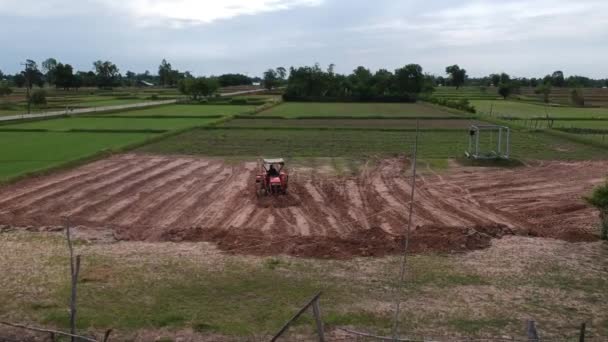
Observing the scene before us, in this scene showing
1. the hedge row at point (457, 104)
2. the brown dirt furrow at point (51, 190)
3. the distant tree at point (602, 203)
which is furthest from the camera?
the hedge row at point (457, 104)

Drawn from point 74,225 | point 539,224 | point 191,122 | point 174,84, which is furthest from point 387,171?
point 174,84

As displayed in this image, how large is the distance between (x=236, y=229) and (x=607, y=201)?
9604 mm

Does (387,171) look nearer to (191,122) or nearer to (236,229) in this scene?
(236,229)

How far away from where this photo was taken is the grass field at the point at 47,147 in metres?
25.2

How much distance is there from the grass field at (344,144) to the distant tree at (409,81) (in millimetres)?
58136

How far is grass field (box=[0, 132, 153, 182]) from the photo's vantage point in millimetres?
25188

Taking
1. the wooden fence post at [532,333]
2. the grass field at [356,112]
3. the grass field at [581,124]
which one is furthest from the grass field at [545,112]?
the wooden fence post at [532,333]

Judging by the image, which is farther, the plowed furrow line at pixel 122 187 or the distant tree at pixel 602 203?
the plowed furrow line at pixel 122 187

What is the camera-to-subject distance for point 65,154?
28.8m

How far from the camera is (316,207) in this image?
1816 centimetres

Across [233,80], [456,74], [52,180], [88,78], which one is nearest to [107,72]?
[88,78]

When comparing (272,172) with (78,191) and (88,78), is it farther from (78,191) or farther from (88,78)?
(88,78)

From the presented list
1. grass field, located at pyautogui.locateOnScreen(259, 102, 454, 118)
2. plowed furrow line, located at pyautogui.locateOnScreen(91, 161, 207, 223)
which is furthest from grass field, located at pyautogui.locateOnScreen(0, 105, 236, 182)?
grass field, located at pyautogui.locateOnScreen(259, 102, 454, 118)

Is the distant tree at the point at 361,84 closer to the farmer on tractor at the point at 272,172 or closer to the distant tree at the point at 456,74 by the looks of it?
the distant tree at the point at 456,74
